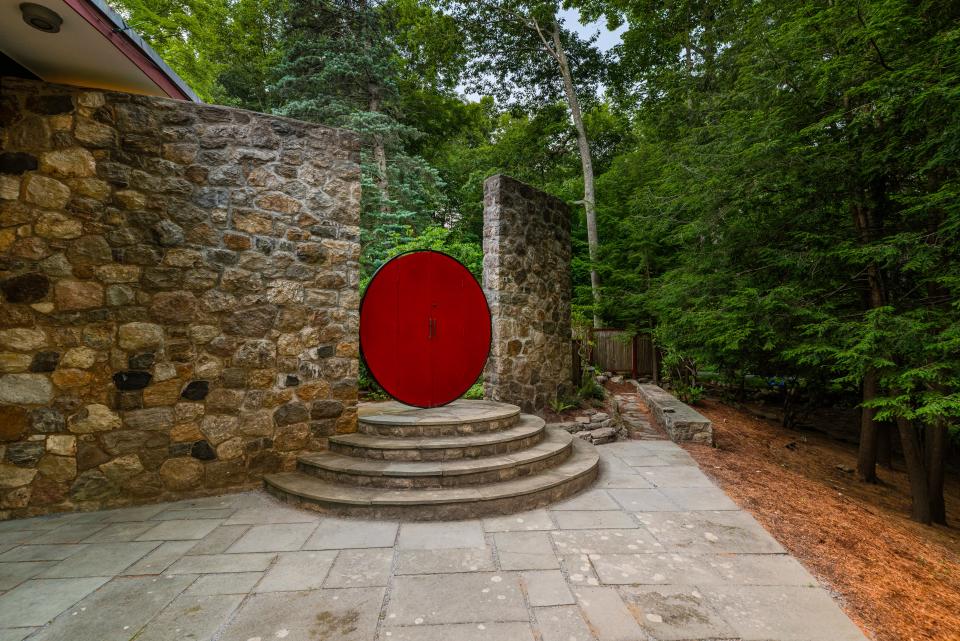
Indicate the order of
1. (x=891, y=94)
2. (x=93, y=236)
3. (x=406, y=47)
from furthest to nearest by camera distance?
(x=406, y=47) → (x=891, y=94) → (x=93, y=236)

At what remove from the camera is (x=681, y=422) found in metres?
4.79

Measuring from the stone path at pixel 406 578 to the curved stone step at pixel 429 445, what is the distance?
24.9 inches

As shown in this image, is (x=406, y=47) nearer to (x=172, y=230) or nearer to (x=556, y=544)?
(x=172, y=230)

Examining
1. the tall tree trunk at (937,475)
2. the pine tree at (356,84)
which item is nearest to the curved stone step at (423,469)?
the tall tree trunk at (937,475)

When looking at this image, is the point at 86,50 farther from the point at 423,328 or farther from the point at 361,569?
the point at 361,569

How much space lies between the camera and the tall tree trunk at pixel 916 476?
3.73 m

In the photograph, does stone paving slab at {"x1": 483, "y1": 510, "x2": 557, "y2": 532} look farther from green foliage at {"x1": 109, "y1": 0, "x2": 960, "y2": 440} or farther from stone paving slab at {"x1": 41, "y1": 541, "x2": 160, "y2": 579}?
green foliage at {"x1": 109, "y1": 0, "x2": 960, "y2": 440}

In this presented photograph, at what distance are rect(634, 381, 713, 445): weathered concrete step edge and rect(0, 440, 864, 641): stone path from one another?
1.84m

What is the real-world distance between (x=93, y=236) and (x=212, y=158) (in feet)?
3.54

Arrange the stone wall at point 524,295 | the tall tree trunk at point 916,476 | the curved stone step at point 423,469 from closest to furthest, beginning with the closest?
the curved stone step at point 423,469 → the tall tree trunk at point 916,476 → the stone wall at point 524,295

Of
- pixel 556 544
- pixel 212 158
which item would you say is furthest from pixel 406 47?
pixel 556 544

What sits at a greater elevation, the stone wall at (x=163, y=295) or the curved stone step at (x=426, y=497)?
the stone wall at (x=163, y=295)

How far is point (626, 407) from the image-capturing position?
6.45 meters

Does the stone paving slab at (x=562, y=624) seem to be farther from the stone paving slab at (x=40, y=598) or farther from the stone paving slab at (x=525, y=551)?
the stone paving slab at (x=40, y=598)
